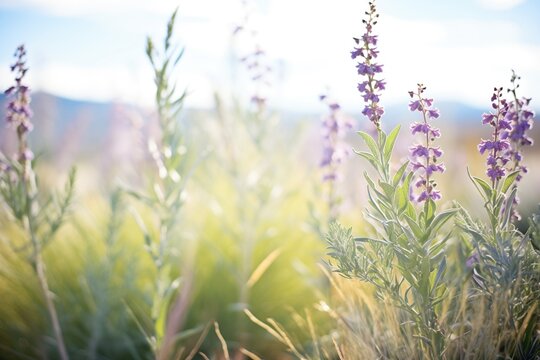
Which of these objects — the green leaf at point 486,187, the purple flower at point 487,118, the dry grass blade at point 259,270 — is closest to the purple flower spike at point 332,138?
the dry grass blade at point 259,270

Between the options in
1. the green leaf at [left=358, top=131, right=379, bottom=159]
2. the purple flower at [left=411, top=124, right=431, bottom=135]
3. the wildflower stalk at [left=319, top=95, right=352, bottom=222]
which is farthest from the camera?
the wildflower stalk at [left=319, top=95, right=352, bottom=222]

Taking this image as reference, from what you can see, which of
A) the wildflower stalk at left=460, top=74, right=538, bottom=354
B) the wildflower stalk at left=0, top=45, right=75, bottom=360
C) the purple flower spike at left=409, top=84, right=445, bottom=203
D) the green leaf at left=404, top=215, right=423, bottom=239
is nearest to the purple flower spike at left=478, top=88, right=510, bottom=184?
the wildflower stalk at left=460, top=74, right=538, bottom=354

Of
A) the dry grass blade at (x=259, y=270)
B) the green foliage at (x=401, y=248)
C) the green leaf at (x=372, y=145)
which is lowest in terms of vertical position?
the dry grass blade at (x=259, y=270)

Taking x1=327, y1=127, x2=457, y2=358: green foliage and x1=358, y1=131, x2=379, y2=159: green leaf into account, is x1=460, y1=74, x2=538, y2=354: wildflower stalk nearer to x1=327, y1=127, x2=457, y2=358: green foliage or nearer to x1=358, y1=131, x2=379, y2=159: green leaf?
x1=327, y1=127, x2=457, y2=358: green foliage

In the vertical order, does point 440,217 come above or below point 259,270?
above

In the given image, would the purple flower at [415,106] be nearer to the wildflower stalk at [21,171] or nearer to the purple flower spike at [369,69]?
the purple flower spike at [369,69]

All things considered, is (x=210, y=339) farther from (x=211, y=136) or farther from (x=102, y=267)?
(x=211, y=136)

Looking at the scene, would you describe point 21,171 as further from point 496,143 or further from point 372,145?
point 496,143

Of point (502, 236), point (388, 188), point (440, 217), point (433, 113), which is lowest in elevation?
point (502, 236)

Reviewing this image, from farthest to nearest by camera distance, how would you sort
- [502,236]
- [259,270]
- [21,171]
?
[259,270]
[21,171]
[502,236]

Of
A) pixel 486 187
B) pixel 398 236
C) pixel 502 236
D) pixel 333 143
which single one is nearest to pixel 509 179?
pixel 486 187

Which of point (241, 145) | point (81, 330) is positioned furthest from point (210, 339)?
point (241, 145)

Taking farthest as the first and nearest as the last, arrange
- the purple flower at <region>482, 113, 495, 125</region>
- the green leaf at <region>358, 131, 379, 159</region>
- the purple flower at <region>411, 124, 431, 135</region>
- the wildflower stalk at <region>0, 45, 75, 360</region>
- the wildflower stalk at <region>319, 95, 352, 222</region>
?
the wildflower stalk at <region>319, 95, 352, 222</region> < the wildflower stalk at <region>0, 45, 75, 360</region> < the purple flower at <region>482, 113, 495, 125</region> < the purple flower at <region>411, 124, 431, 135</region> < the green leaf at <region>358, 131, 379, 159</region>

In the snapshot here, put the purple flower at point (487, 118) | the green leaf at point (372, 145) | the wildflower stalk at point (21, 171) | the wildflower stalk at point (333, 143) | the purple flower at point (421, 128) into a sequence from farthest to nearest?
the wildflower stalk at point (333, 143) → the wildflower stalk at point (21, 171) → the purple flower at point (487, 118) → the purple flower at point (421, 128) → the green leaf at point (372, 145)
